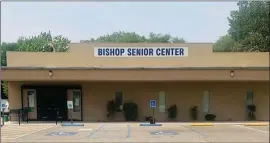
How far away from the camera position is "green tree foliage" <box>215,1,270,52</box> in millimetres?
9569

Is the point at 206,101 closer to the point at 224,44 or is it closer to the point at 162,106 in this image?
the point at 162,106

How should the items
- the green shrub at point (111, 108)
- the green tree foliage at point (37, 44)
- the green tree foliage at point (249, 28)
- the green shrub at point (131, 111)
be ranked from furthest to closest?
the green tree foliage at point (37, 44), the green shrub at point (111, 108), the green shrub at point (131, 111), the green tree foliage at point (249, 28)

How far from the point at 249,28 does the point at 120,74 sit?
732cm

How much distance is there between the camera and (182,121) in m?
20.7

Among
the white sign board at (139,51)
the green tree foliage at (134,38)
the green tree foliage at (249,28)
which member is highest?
the green tree foliage at (134,38)

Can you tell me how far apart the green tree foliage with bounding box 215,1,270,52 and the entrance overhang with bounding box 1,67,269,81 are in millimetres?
2628

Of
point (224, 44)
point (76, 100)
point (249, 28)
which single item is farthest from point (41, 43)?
point (249, 28)

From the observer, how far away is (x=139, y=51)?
21.7m

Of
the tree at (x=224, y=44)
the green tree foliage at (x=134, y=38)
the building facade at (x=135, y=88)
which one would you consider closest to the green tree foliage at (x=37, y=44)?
the green tree foliage at (x=134, y=38)

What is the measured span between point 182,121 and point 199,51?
4395 millimetres

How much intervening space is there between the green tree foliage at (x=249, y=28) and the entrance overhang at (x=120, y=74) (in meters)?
2.63

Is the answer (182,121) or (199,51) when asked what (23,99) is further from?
(199,51)

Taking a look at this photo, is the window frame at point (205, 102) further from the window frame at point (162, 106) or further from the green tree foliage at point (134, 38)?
the green tree foliage at point (134, 38)

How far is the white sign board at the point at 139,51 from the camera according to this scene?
70.9 feet
